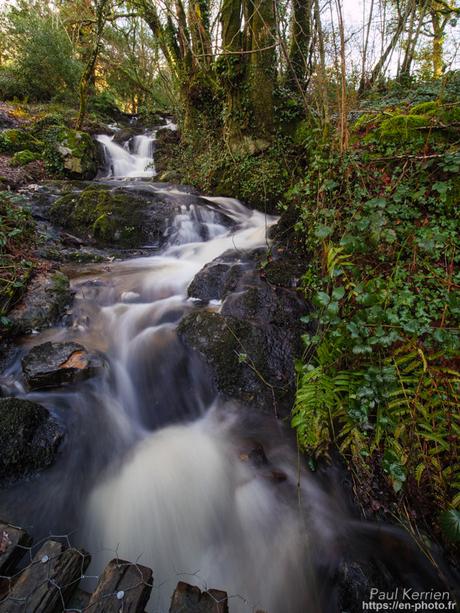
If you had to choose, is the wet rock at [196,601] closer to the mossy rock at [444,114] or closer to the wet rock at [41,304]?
the wet rock at [41,304]

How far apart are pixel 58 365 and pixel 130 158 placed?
1093 centimetres

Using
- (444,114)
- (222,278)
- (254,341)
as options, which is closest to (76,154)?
(222,278)

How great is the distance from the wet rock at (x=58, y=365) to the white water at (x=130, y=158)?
9.02m

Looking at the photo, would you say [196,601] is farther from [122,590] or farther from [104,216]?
[104,216]

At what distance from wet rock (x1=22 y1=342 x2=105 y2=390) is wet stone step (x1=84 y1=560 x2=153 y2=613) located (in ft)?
6.69

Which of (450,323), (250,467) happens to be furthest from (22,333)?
(450,323)

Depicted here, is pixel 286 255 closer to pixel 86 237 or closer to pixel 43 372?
pixel 43 372

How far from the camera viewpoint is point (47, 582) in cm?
151

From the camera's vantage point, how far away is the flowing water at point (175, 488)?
84.7 inches

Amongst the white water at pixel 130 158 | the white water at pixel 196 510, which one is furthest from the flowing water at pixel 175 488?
the white water at pixel 130 158

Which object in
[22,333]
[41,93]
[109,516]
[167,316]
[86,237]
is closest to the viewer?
[109,516]

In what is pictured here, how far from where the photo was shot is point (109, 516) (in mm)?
2416

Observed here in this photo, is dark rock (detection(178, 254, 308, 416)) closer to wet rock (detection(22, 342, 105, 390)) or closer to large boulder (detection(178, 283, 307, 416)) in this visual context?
large boulder (detection(178, 283, 307, 416))

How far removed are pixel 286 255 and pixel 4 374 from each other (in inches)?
149
